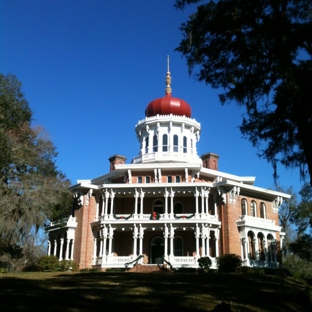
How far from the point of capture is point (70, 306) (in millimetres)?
11398

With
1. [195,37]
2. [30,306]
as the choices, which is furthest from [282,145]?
[30,306]

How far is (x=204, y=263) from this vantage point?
3166cm

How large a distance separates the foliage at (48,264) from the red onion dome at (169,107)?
65.0ft

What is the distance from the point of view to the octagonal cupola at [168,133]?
4219cm

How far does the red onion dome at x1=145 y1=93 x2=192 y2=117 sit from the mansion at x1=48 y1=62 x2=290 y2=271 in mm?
4330

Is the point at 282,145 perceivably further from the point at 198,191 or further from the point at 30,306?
the point at 198,191

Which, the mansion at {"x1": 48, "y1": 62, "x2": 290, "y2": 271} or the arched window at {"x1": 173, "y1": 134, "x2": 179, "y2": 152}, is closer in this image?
the mansion at {"x1": 48, "y1": 62, "x2": 290, "y2": 271}

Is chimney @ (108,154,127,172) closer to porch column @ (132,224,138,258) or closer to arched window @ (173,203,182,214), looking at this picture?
arched window @ (173,203,182,214)

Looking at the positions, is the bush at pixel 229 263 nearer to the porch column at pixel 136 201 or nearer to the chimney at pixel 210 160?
the porch column at pixel 136 201

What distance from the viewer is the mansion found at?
3566 cm

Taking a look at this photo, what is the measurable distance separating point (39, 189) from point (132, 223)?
11.2 m

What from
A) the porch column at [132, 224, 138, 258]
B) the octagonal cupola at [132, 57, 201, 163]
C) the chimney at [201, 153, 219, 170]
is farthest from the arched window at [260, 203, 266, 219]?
the porch column at [132, 224, 138, 258]

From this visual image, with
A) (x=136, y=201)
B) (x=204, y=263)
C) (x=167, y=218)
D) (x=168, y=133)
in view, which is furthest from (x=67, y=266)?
(x=168, y=133)

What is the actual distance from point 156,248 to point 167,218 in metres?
3.73
